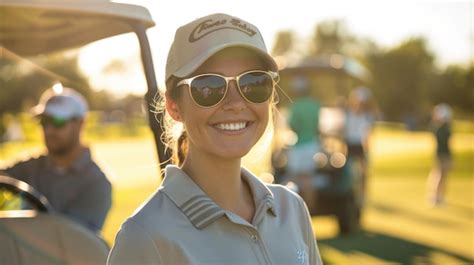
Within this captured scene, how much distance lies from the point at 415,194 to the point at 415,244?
5892 mm

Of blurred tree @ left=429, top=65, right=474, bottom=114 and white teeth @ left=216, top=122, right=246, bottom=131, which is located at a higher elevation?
white teeth @ left=216, top=122, right=246, bottom=131

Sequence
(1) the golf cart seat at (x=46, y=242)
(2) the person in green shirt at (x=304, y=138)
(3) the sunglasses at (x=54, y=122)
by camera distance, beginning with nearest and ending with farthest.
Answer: (1) the golf cart seat at (x=46, y=242)
(3) the sunglasses at (x=54, y=122)
(2) the person in green shirt at (x=304, y=138)

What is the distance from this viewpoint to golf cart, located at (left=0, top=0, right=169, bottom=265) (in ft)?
9.15

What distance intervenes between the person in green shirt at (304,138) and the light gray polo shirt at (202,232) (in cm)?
663

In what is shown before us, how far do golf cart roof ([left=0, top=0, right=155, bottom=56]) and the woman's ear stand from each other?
0.60 metres

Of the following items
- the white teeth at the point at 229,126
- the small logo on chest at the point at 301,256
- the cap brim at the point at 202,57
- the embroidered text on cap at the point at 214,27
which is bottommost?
the small logo on chest at the point at 301,256

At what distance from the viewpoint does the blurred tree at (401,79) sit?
7388 centimetres

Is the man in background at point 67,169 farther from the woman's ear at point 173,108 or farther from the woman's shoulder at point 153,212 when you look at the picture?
the woman's shoulder at point 153,212

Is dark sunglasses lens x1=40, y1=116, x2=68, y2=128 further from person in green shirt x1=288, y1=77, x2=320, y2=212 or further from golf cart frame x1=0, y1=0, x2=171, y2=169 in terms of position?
person in green shirt x1=288, y1=77, x2=320, y2=212

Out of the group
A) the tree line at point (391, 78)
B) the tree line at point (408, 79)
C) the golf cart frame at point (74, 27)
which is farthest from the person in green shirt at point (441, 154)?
the tree line at point (408, 79)

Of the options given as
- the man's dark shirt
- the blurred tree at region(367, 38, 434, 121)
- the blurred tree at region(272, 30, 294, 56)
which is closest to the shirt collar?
the man's dark shirt

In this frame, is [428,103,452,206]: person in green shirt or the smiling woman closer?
the smiling woman

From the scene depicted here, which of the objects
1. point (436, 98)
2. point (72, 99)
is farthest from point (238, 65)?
point (436, 98)

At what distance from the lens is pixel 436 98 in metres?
66.0
